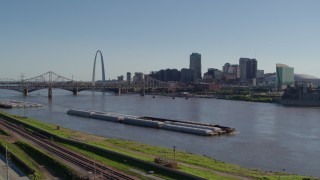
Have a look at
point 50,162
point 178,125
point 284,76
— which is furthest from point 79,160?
point 284,76

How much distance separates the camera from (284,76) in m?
158

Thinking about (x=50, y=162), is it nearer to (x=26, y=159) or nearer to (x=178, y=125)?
(x=26, y=159)

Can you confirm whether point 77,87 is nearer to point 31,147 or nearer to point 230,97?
point 230,97

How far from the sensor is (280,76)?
15275 cm

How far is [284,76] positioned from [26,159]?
476 feet

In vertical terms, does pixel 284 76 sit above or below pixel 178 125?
above

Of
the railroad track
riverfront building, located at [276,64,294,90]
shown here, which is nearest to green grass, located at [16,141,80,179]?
the railroad track

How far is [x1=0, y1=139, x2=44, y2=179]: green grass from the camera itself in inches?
758

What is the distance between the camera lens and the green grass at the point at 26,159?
63.2 ft

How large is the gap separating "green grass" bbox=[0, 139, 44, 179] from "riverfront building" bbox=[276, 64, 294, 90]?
12872 centimetres

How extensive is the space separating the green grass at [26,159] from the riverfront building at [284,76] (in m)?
129

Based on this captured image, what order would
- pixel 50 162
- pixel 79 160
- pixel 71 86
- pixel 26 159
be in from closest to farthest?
pixel 50 162, pixel 79 160, pixel 26 159, pixel 71 86

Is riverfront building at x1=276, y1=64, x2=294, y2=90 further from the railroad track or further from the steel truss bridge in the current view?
the railroad track

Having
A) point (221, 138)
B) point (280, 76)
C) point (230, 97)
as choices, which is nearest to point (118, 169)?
point (221, 138)
